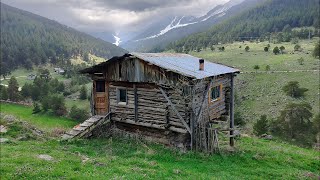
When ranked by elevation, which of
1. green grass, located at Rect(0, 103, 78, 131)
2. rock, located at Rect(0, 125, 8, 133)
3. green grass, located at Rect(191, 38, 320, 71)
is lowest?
green grass, located at Rect(0, 103, 78, 131)

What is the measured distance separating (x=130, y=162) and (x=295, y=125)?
29221mm

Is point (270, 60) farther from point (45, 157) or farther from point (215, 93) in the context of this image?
point (45, 157)

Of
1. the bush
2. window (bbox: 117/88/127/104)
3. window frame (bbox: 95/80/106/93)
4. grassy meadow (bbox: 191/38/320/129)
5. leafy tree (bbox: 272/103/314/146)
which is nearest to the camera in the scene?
window (bbox: 117/88/127/104)

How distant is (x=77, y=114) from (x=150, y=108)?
1485 inches

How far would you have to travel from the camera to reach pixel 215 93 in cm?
2522

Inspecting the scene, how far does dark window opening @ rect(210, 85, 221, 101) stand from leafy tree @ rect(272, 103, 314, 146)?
17663mm

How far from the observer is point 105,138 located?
2430 centimetres

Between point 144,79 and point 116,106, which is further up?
point 144,79

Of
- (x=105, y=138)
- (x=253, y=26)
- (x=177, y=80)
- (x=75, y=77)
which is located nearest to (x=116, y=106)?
(x=105, y=138)

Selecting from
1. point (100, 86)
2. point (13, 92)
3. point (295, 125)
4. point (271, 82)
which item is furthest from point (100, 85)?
point (13, 92)

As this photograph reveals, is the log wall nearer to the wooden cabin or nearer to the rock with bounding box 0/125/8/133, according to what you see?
the wooden cabin

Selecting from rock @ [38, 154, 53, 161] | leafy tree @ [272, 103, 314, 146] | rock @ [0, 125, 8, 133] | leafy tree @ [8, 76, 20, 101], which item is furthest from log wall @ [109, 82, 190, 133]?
leafy tree @ [8, 76, 20, 101]

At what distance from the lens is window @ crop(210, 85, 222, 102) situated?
2465cm

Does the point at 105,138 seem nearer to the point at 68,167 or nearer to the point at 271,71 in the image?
the point at 68,167
